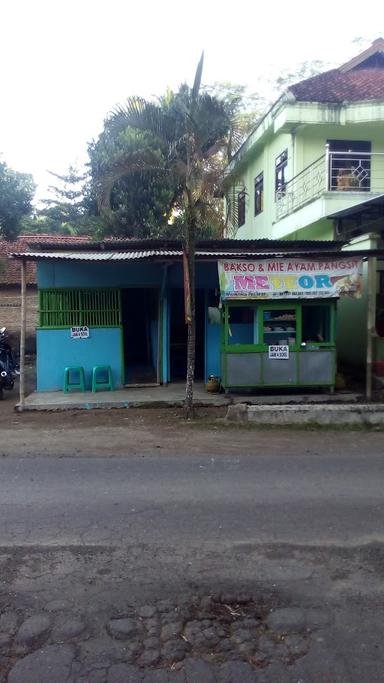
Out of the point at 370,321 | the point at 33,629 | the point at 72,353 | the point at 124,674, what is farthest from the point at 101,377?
the point at 124,674

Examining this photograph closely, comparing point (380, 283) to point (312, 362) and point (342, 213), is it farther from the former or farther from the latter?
point (312, 362)

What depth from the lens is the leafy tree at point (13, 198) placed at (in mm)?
17484

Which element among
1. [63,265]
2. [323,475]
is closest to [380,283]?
[63,265]

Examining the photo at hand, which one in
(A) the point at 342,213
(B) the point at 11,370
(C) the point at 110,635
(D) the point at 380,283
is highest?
(A) the point at 342,213

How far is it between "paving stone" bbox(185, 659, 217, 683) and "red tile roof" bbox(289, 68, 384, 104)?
50.3ft

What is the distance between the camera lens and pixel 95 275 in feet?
40.1

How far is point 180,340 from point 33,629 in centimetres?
1058

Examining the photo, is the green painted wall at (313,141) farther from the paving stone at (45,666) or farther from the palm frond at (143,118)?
the paving stone at (45,666)

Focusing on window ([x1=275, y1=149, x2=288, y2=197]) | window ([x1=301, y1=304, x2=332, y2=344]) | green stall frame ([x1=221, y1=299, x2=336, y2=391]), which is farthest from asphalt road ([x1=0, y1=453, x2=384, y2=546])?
window ([x1=275, y1=149, x2=288, y2=197])

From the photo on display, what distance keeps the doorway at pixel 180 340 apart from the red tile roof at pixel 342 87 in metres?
6.92

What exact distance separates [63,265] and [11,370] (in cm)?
283

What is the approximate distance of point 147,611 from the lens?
3.38 metres

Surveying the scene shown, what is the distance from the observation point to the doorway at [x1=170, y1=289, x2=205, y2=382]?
13359 mm

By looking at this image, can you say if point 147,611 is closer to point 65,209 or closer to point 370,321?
point 370,321
